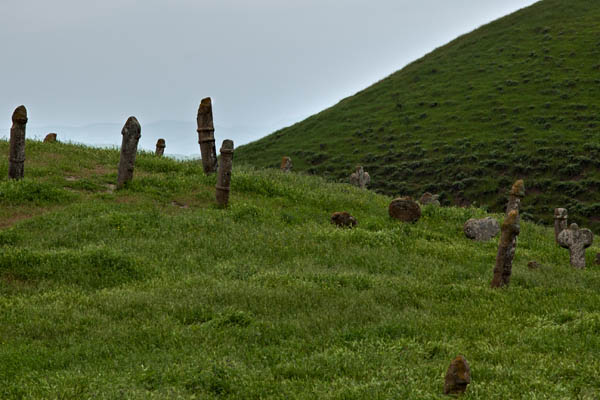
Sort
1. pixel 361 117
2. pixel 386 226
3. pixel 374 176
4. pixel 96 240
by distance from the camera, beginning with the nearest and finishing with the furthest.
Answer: pixel 96 240
pixel 386 226
pixel 374 176
pixel 361 117

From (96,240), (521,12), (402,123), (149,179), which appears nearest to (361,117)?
(402,123)

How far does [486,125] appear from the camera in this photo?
6259 cm

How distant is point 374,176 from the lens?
58188mm

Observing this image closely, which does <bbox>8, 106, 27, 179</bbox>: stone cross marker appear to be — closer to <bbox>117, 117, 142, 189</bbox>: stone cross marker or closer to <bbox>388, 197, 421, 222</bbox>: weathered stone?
<bbox>117, 117, 142, 189</bbox>: stone cross marker

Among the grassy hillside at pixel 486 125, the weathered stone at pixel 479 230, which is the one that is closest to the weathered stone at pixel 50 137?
the weathered stone at pixel 479 230

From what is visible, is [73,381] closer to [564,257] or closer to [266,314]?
[266,314]

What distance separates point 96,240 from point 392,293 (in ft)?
28.0

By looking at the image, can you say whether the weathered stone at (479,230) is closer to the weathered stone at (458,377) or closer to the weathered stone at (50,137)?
the weathered stone at (458,377)

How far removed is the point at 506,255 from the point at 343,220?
753 centimetres

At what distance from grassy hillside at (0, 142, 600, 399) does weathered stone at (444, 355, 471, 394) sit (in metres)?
0.34

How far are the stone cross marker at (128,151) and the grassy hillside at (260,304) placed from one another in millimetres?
442

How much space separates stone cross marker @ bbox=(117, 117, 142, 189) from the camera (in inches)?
899

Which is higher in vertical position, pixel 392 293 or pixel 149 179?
pixel 149 179

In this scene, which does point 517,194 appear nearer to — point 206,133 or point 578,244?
point 578,244
